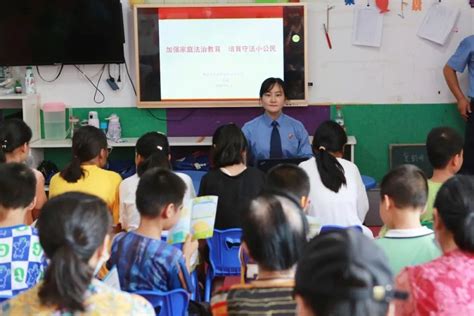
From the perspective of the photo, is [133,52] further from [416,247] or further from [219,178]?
[416,247]

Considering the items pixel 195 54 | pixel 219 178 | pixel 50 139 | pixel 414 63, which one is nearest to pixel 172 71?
pixel 195 54

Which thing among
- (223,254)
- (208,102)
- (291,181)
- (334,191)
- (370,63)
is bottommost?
(223,254)

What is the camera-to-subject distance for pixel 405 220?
245 centimetres

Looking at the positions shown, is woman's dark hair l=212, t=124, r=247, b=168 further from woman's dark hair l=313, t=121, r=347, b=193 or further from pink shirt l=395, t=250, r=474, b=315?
pink shirt l=395, t=250, r=474, b=315

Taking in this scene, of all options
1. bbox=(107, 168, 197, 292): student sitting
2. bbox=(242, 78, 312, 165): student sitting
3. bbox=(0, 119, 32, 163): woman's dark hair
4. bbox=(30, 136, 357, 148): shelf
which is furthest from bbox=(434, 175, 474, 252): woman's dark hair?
bbox=(30, 136, 357, 148): shelf

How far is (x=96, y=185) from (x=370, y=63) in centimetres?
294

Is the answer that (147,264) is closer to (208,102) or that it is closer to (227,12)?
(208,102)

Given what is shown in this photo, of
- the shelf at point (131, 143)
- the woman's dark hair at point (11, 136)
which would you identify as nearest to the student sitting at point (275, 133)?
the shelf at point (131, 143)

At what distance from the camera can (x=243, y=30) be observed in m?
5.57

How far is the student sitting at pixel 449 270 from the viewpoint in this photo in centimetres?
181

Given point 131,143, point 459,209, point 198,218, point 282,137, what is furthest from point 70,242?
point 131,143

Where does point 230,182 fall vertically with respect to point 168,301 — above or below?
above

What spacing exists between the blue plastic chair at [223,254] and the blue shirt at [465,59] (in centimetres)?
295

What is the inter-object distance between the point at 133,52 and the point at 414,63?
2.23 metres
